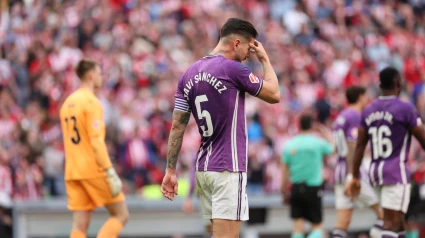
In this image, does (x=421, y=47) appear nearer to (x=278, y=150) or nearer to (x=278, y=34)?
(x=278, y=34)

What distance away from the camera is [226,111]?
9672 millimetres

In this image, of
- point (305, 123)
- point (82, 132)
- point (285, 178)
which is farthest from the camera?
point (285, 178)

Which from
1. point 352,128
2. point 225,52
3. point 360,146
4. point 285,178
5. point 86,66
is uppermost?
point 86,66

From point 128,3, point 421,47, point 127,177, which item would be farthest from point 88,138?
point 421,47

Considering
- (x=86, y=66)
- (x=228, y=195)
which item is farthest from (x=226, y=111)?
(x=86, y=66)

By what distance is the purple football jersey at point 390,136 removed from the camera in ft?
38.9

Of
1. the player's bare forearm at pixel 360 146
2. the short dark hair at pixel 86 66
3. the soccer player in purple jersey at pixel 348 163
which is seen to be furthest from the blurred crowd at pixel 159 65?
the player's bare forearm at pixel 360 146

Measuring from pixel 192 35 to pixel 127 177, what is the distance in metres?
6.11

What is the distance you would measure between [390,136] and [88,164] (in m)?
3.72

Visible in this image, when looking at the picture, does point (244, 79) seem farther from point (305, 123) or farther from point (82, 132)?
point (305, 123)

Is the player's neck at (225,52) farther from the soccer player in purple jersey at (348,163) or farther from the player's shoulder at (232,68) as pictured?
the soccer player in purple jersey at (348,163)

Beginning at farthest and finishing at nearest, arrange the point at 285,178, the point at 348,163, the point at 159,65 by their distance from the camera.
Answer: the point at 159,65
the point at 285,178
the point at 348,163

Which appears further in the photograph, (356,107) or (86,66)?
(356,107)

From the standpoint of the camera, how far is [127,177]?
21.5m
